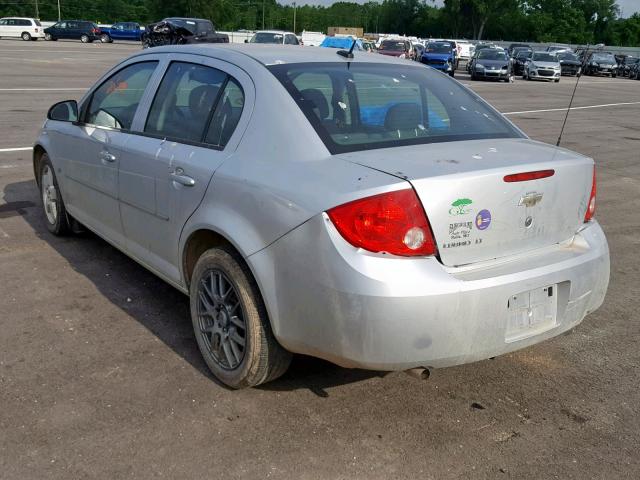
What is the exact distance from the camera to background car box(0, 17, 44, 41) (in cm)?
5053

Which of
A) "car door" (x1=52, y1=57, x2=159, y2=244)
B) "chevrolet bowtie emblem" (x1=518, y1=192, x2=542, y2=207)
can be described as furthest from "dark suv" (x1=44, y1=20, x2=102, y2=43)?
"chevrolet bowtie emblem" (x1=518, y1=192, x2=542, y2=207)

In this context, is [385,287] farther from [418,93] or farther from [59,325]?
[59,325]

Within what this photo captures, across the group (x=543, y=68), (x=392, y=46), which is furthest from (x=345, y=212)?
(x=543, y=68)

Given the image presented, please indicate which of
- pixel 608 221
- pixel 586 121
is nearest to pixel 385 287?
pixel 608 221

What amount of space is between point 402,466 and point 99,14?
343 feet

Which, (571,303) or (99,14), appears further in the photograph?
(99,14)

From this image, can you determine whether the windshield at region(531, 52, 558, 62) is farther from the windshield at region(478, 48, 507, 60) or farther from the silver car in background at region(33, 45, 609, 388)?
the silver car in background at region(33, 45, 609, 388)

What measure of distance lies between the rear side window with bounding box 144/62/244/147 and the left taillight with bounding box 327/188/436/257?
3.37ft

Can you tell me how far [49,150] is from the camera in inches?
218

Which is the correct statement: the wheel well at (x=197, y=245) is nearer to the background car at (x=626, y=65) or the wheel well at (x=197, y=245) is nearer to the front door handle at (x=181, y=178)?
the front door handle at (x=181, y=178)

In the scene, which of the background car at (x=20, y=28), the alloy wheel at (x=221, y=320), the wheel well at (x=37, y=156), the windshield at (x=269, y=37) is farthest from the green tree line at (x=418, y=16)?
the alloy wheel at (x=221, y=320)

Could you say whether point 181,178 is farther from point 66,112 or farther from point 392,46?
point 392,46

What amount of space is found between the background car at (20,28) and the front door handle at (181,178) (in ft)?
176

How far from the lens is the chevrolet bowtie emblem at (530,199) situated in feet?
10.0
